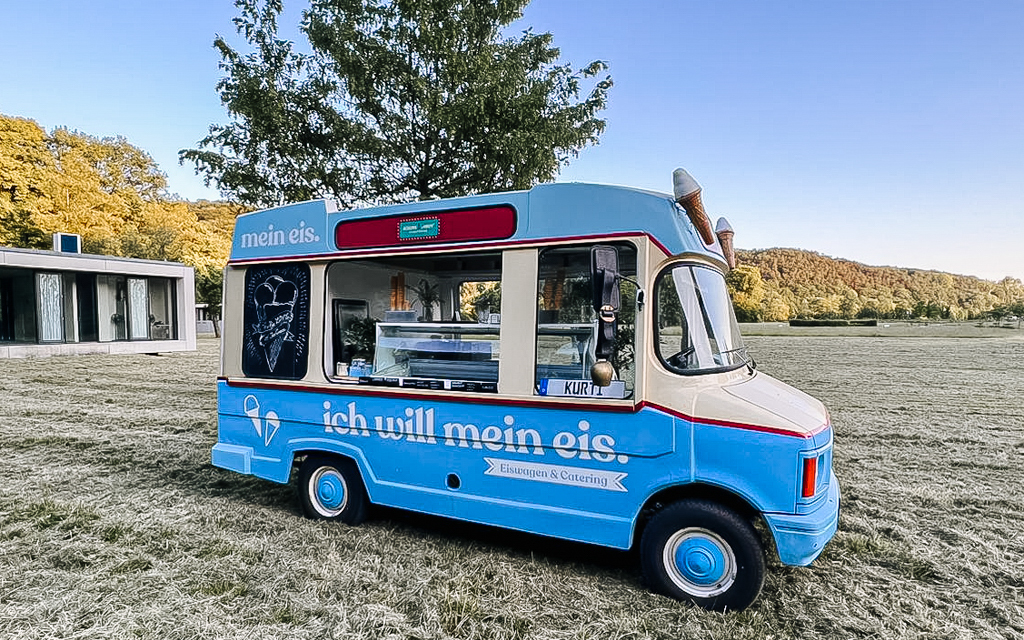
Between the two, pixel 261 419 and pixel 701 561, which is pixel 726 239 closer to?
pixel 701 561

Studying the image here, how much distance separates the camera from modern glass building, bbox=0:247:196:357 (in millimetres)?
21516

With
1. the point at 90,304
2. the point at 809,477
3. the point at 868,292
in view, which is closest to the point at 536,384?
the point at 809,477

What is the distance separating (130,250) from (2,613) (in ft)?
125

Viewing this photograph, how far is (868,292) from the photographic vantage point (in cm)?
5738

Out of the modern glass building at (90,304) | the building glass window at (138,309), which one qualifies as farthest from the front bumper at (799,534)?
the building glass window at (138,309)

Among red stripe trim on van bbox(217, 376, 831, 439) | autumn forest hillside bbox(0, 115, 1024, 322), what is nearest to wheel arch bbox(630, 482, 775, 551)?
red stripe trim on van bbox(217, 376, 831, 439)

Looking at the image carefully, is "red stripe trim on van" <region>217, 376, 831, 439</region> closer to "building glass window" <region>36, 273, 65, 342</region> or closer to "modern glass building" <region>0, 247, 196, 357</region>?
"modern glass building" <region>0, 247, 196, 357</region>

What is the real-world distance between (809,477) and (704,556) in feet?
2.56

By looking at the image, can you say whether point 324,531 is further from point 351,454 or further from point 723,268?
point 723,268

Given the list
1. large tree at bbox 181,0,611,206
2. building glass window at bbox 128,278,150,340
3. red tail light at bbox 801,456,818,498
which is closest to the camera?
red tail light at bbox 801,456,818,498

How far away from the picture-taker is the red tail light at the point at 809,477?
3.24 meters

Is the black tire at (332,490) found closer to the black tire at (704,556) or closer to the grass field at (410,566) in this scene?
the grass field at (410,566)

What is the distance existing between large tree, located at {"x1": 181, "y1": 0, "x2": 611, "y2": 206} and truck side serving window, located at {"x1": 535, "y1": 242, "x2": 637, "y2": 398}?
5234mm

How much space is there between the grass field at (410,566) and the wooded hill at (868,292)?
140 ft
